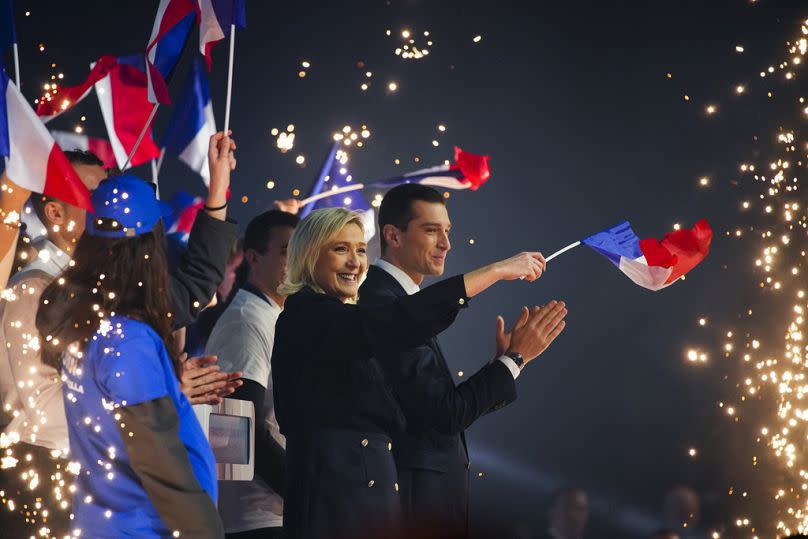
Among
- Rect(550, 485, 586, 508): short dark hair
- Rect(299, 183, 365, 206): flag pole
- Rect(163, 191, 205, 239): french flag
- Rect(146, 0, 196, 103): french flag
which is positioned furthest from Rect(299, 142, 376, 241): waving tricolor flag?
Rect(550, 485, 586, 508): short dark hair

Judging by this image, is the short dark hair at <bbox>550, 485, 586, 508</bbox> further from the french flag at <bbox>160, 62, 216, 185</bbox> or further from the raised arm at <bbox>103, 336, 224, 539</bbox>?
the raised arm at <bbox>103, 336, 224, 539</bbox>

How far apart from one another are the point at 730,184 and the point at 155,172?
7.04ft

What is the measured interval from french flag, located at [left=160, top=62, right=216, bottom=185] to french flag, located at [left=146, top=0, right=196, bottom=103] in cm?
47

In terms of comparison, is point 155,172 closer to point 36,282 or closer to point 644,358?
point 36,282

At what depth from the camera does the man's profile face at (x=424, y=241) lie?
2787 mm

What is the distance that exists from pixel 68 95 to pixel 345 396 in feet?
4.74

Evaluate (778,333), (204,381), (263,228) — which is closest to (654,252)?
(778,333)

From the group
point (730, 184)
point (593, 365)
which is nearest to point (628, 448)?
point (593, 365)

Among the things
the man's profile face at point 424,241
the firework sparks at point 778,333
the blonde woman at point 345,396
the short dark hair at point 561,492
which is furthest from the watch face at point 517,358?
the firework sparks at point 778,333

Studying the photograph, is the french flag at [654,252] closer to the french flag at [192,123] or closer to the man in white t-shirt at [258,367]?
the man in white t-shirt at [258,367]

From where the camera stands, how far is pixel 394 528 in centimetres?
230

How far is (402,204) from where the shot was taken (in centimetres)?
285

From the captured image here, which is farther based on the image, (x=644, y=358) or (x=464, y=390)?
(x=644, y=358)

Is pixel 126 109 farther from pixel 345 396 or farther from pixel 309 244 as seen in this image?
pixel 345 396
